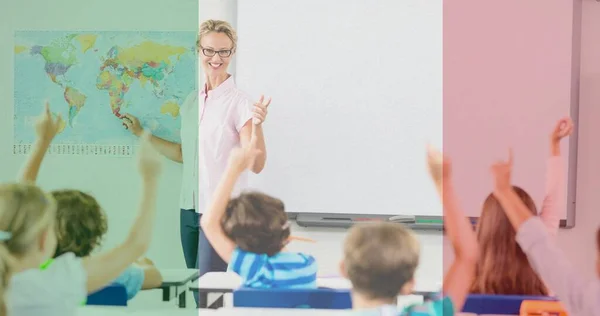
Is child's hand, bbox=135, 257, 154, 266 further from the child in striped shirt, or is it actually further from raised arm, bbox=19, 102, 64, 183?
raised arm, bbox=19, 102, 64, 183

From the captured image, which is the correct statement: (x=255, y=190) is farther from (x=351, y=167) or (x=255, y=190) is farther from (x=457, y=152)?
(x=457, y=152)

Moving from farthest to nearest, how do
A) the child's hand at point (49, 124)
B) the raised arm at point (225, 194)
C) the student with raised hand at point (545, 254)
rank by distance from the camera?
the child's hand at point (49, 124), the raised arm at point (225, 194), the student with raised hand at point (545, 254)

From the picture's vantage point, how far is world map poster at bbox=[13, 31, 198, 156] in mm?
1758

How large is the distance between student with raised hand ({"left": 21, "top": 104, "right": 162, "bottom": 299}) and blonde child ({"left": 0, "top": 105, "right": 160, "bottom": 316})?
20mm

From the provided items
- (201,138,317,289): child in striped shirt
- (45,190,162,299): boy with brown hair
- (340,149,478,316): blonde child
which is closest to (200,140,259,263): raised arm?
(201,138,317,289): child in striped shirt

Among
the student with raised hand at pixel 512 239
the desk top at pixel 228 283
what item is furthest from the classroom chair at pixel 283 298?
the student with raised hand at pixel 512 239

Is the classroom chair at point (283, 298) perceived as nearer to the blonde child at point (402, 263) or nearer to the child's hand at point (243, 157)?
the blonde child at point (402, 263)

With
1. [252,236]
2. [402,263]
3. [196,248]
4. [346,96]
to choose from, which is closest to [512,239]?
[402,263]

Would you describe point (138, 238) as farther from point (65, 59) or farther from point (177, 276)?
point (65, 59)

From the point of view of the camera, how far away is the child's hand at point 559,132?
165 centimetres

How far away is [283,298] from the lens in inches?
67.0

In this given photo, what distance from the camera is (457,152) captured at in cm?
167

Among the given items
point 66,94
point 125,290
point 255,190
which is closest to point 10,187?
point 66,94

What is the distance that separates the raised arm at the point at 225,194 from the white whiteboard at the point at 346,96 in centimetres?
6
